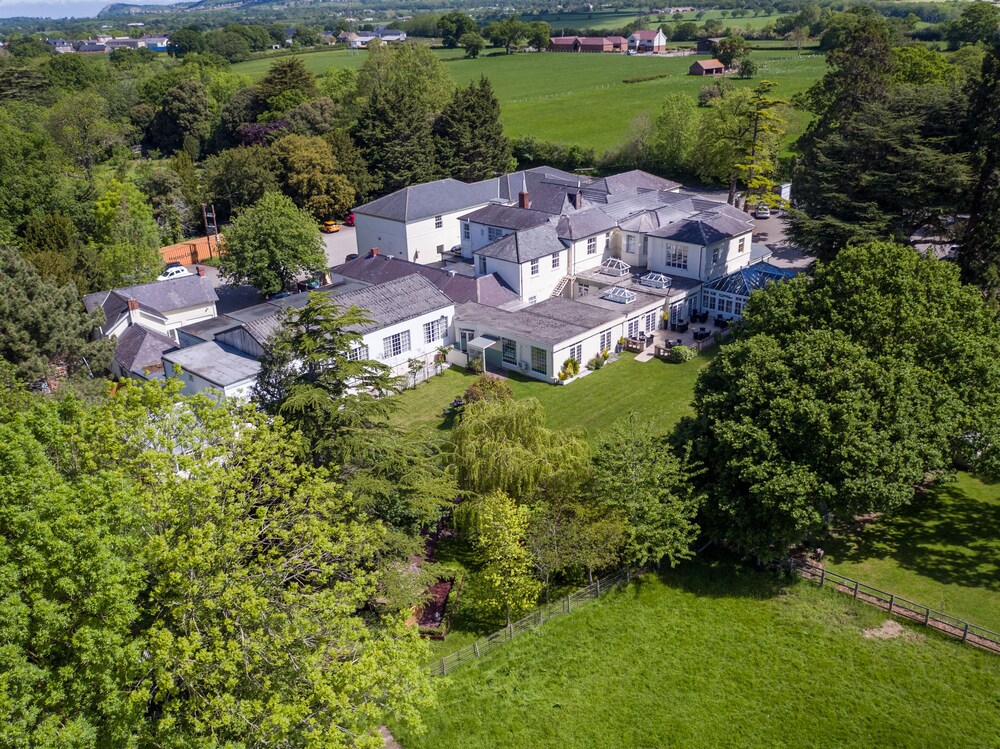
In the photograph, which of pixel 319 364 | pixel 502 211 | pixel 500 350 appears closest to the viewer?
pixel 319 364

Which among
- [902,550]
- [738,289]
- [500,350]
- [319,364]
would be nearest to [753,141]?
[738,289]

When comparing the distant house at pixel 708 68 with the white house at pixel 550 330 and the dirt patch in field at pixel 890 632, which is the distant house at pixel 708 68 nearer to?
the white house at pixel 550 330

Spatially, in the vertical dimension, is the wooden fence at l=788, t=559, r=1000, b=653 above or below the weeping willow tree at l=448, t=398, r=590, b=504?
below

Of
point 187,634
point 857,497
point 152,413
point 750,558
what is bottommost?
point 750,558

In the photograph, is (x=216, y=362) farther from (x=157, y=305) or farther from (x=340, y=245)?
(x=340, y=245)

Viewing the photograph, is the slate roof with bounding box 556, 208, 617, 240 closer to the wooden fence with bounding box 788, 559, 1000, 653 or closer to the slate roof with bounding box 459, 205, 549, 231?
the slate roof with bounding box 459, 205, 549, 231

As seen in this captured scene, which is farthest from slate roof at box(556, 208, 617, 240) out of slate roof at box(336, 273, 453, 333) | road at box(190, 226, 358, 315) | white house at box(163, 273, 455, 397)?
road at box(190, 226, 358, 315)

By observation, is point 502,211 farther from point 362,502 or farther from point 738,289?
point 362,502

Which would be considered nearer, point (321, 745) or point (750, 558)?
point (321, 745)

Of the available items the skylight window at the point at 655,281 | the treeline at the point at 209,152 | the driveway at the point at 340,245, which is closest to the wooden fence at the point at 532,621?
the skylight window at the point at 655,281
